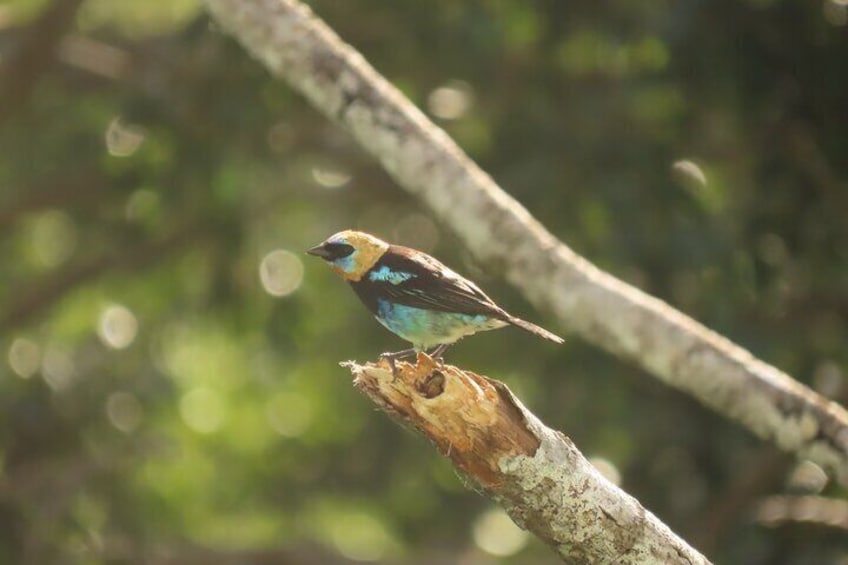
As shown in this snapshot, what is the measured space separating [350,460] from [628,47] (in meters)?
5.58

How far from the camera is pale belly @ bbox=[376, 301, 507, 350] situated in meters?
4.42

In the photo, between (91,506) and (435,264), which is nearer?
(435,264)

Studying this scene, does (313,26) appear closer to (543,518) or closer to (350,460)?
(543,518)

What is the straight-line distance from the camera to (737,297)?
28.9 ft

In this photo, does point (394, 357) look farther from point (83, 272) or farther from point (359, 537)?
point (359, 537)

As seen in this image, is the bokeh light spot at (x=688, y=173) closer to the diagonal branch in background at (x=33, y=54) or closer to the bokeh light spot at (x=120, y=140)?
the bokeh light spot at (x=120, y=140)

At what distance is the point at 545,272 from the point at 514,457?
2.38 meters

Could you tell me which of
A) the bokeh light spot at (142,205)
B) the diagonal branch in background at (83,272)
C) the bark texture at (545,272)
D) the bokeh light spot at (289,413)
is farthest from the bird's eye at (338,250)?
the bokeh light spot at (289,413)

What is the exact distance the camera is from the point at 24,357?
36.5ft

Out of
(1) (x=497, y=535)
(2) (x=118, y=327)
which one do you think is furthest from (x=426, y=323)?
(1) (x=497, y=535)

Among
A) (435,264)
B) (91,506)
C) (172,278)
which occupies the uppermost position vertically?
(172,278)

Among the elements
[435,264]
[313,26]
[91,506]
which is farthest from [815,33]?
[91,506]

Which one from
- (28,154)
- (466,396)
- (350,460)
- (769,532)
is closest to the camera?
(466,396)

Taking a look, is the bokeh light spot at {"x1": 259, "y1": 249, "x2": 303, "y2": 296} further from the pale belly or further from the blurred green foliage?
the pale belly
